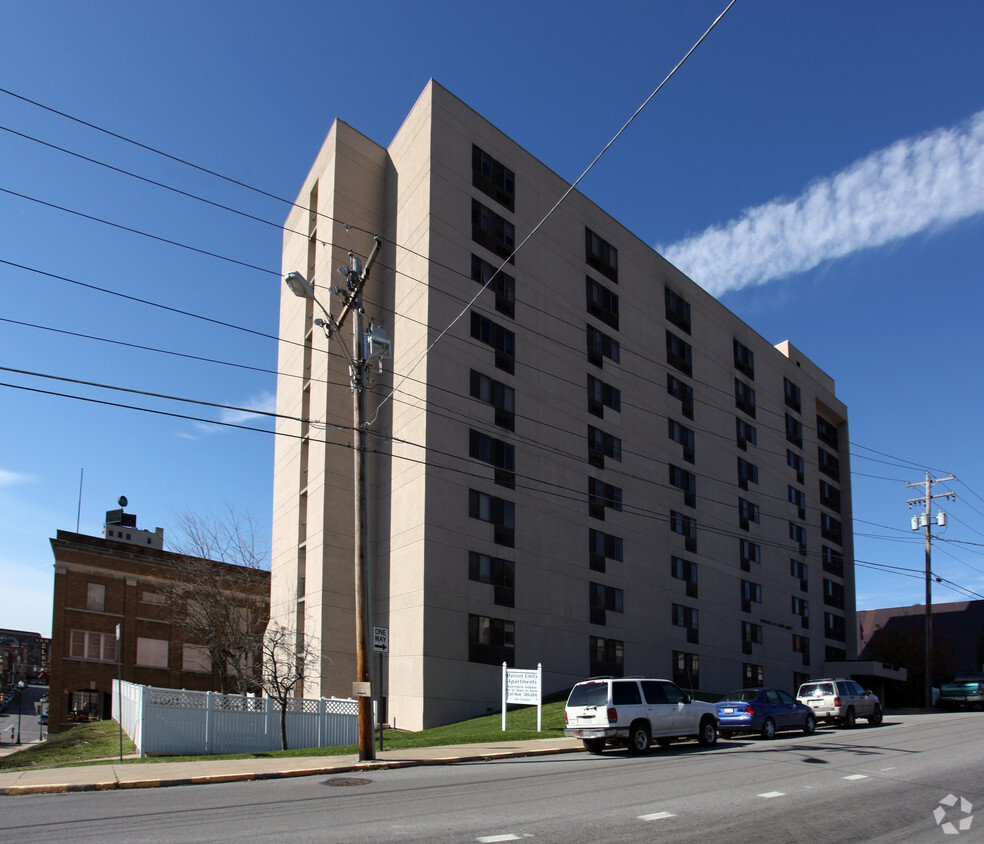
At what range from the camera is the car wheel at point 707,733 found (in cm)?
2050

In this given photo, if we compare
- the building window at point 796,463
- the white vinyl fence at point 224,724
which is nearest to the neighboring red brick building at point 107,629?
the white vinyl fence at point 224,724

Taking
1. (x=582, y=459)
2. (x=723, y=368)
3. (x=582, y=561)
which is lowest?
(x=582, y=561)

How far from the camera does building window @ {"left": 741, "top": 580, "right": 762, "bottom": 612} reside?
173 ft

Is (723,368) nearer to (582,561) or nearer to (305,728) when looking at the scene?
(582,561)

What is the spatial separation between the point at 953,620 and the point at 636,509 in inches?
2482

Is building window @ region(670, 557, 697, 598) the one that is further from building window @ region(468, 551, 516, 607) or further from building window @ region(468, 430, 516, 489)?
building window @ region(468, 430, 516, 489)

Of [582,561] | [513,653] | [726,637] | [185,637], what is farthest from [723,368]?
[185,637]

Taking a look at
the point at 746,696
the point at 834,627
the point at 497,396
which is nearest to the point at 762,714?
the point at 746,696

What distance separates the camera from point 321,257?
4294 cm

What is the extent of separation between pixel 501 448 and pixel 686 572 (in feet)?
53.3

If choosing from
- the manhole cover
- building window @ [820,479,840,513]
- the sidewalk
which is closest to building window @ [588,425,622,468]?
the sidewalk

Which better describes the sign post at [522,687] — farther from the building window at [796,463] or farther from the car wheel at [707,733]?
the building window at [796,463]

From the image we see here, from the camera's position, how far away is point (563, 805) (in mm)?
11172

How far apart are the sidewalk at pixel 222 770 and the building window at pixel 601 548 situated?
21.3 metres
